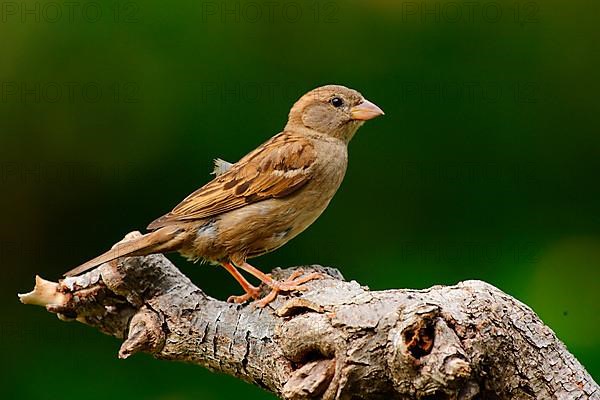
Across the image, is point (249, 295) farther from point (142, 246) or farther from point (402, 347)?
point (402, 347)

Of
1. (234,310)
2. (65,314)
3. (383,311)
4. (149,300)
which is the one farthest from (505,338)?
(65,314)

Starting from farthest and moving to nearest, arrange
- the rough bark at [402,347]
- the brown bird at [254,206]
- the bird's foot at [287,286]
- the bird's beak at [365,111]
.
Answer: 1. the bird's beak at [365,111]
2. the brown bird at [254,206]
3. the bird's foot at [287,286]
4. the rough bark at [402,347]

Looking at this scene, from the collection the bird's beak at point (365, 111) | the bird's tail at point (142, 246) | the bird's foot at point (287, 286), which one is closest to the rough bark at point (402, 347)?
the bird's foot at point (287, 286)

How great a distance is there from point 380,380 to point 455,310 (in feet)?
0.65

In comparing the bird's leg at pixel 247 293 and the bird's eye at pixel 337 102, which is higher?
the bird's eye at pixel 337 102

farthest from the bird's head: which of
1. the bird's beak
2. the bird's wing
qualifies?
the bird's wing

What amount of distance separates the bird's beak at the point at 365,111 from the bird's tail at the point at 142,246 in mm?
652

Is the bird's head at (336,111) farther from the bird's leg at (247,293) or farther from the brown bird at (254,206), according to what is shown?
the bird's leg at (247,293)

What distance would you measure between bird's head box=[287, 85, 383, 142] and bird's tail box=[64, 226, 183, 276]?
58cm

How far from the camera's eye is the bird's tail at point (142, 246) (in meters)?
2.35

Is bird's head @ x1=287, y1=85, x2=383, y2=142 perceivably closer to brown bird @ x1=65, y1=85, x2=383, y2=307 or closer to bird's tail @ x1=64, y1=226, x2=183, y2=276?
brown bird @ x1=65, y1=85, x2=383, y2=307

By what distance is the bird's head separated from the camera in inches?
112

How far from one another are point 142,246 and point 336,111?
2.55 ft

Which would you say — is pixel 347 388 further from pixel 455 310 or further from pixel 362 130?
pixel 362 130
